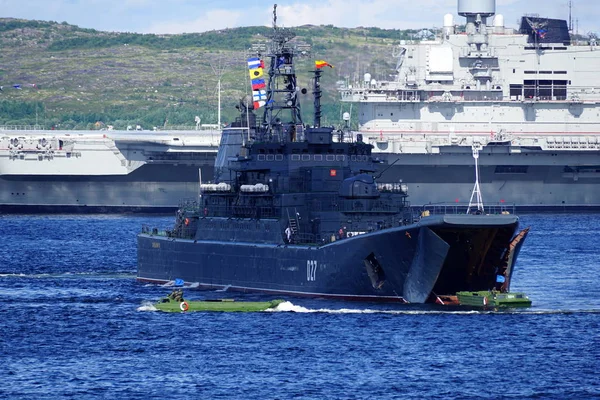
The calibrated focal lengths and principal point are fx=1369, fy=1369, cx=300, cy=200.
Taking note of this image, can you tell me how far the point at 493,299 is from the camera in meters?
36.6

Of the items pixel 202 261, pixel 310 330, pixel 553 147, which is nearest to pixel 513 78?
pixel 553 147

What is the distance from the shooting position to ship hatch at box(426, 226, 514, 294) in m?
36.5

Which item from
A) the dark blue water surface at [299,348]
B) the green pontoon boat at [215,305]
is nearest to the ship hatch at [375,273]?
the dark blue water surface at [299,348]

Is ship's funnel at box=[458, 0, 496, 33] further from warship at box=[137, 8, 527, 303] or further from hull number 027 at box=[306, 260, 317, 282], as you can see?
hull number 027 at box=[306, 260, 317, 282]

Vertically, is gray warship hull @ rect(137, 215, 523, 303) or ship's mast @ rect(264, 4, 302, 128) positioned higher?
ship's mast @ rect(264, 4, 302, 128)

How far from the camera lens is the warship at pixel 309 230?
36.8 meters

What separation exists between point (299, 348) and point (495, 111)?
186ft

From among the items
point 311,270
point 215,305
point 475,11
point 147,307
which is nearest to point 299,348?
Result: point 215,305

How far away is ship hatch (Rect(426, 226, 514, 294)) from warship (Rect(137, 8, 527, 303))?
27 mm

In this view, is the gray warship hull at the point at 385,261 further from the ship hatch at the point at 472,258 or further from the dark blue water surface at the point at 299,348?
the dark blue water surface at the point at 299,348

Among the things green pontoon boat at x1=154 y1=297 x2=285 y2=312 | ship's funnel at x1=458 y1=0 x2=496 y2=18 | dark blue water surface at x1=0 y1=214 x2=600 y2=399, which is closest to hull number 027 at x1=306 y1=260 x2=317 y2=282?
dark blue water surface at x1=0 y1=214 x2=600 y2=399

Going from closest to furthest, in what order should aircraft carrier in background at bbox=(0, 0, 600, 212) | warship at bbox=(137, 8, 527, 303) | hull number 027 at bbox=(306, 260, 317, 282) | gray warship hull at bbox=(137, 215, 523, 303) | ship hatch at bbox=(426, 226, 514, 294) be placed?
gray warship hull at bbox=(137, 215, 523, 303), ship hatch at bbox=(426, 226, 514, 294), warship at bbox=(137, 8, 527, 303), hull number 027 at bbox=(306, 260, 317, 282), aircraft carrier in background at bbox=(0, 0, 600, 212)

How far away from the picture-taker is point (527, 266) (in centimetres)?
4850

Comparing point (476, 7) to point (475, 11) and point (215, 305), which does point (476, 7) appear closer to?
point (475, 11)
